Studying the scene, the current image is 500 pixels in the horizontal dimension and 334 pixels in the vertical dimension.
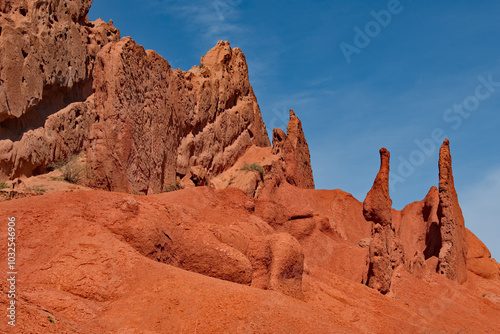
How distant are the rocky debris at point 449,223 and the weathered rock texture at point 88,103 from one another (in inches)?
470

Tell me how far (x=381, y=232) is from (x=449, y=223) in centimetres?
909

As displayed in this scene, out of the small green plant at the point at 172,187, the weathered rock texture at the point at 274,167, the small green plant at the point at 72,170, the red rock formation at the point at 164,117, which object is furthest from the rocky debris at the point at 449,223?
the small green plant at the point at 72,170

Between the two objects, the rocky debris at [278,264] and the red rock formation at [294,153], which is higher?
the red rock formation at [294,153]

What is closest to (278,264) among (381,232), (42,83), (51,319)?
(51,319)

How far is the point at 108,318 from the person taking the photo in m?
8.44

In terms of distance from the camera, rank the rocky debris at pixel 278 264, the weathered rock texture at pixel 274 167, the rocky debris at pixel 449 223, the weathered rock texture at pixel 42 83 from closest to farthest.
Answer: the rocky debris at pixel 278 264
the weathered rock texture at pixel 42 83
the rocky debris at pixel 449 223
the weathered rock texture at pixel 274 167

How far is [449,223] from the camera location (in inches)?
1050

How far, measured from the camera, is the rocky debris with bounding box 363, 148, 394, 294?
17406 millimetres

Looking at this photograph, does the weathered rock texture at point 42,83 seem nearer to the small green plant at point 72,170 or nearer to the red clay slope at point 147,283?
the small green plant at point 72,170

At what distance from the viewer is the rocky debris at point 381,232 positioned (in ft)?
57.1

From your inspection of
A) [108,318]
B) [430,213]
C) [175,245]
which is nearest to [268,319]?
[108,318]

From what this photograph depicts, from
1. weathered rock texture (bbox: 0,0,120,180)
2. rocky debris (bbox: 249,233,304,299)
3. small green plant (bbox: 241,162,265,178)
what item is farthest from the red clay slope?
small green plant (bbox: 241,162,265,178)

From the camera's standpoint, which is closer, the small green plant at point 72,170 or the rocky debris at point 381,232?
the rocky debris at point 381,232

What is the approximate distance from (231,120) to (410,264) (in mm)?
15176
